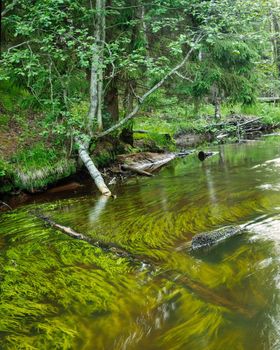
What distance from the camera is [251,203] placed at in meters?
7.26

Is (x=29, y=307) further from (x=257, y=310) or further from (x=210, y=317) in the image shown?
(x=257, y=310)

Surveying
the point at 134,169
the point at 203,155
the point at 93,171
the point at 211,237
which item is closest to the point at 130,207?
the point at 93,171

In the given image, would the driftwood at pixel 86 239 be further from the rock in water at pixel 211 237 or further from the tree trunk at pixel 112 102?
the tree trunk at pixel 112 102

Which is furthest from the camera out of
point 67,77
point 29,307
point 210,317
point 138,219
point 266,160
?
point 266,160

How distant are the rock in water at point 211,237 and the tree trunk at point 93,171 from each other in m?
4.07

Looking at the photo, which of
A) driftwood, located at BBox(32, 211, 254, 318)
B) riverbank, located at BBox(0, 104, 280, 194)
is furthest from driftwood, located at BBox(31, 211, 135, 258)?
riverbank, located at BBox(0, 104, 280, 194)

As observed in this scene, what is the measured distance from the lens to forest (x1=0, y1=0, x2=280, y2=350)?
362 centimetres

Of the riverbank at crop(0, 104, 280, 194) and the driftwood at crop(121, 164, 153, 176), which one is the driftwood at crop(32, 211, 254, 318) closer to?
the riverbank at crop(0, 104, 280, 194)

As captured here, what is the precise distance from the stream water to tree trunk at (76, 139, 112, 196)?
1.02m

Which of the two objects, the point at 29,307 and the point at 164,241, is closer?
the point at 29,307

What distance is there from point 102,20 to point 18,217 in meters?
5.96

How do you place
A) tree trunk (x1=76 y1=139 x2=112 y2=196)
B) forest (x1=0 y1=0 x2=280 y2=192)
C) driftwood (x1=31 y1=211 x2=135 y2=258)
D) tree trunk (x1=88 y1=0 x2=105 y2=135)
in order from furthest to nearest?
tree trunk (x1=88 y1=0 x2=105 y2=135), tree trunk (x1=76 y1=139 x2=112 y2=196), forest (x1=0 y1=0 x2=280 y2=192), driftwood (x1=31 y1=211 x2=135 y2=258)

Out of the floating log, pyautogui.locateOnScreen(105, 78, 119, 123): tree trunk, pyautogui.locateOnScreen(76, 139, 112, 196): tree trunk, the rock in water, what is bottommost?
the floating log

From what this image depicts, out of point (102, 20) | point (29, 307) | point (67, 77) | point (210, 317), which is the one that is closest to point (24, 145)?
point (67, 77)
